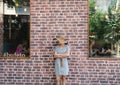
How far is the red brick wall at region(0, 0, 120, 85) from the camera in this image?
38.3ft

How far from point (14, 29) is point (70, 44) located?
188cm

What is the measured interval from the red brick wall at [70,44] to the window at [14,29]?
1.03 feet

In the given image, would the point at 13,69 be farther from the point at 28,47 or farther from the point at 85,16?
the point at 85,16

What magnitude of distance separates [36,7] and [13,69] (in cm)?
209

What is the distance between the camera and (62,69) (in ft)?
36.1

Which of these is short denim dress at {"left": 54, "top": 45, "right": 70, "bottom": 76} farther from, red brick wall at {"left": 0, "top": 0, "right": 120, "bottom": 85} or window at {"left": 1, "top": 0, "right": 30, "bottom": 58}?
window at {"left": 1, "top": 0, "right": 30, "bottom": 58}

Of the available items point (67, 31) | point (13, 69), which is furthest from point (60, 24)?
point (13, 69)

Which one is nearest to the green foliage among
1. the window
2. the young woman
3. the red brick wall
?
the red brick wall

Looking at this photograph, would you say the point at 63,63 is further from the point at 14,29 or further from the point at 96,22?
the point at 14,29

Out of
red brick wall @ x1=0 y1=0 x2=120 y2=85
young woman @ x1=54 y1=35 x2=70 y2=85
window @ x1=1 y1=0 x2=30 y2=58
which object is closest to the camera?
young woman @ x1=54 y1=35 x2=70 y2=85

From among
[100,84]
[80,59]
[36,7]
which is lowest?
[100,84]

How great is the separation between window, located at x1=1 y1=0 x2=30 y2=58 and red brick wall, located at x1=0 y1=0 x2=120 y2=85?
31 cm

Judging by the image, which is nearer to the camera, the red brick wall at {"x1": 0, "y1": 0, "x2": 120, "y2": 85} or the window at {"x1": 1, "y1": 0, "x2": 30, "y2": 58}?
the red brick wall at {"x1": 0, "y1": 0, "x2": 120, "y2": 85}

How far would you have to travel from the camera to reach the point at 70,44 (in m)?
11.7
